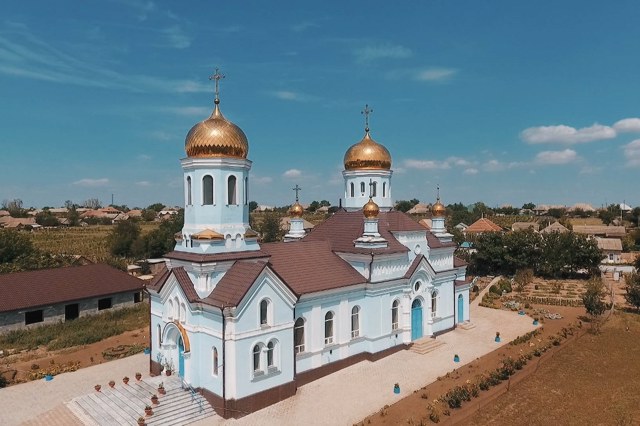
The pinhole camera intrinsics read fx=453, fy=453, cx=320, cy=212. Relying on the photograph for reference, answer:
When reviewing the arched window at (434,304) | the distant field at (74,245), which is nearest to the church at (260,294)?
the arched window at (434,304)

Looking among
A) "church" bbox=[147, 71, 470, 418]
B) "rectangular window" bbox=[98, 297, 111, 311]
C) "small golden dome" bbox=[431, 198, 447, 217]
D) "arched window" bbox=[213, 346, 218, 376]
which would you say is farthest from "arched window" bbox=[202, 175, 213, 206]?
"rectangular window" bbox=[98, 297, 111, 311]

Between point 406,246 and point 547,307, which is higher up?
point 406,246

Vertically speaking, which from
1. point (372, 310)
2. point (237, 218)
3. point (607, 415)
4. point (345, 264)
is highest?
point (237, 218)

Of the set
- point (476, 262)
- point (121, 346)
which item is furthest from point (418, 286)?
point (476, 262)

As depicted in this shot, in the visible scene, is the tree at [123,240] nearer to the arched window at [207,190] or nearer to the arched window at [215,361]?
the arched window at [207,190]

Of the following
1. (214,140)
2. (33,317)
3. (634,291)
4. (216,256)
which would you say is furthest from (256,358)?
(634,291)

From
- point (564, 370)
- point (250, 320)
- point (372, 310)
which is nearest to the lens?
point (250, 320)

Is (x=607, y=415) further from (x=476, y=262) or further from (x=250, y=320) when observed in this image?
(x=476, y=262)
